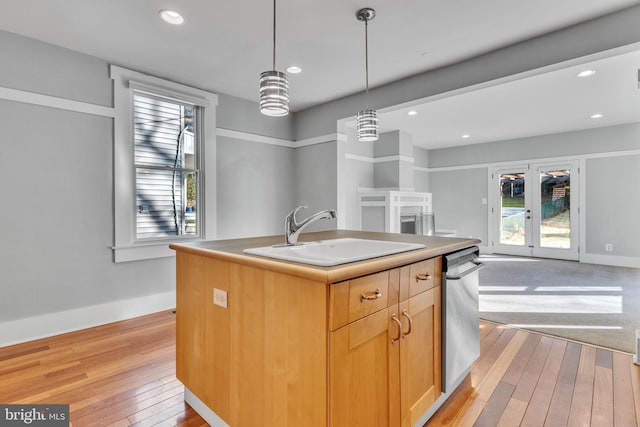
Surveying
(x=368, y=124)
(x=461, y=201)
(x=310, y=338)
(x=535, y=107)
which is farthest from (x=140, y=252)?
(x=461, y=201)

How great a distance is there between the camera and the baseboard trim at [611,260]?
5.54 m

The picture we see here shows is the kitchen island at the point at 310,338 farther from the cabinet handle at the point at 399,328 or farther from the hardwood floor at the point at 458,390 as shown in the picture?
the hardwood floor at the point at 458,390

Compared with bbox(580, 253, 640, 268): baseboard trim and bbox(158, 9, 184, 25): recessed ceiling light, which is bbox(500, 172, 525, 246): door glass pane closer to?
bbox(580, 253, 640, 268): baseboard trim

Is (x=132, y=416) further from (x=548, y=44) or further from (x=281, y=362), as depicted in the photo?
(x=548, y=44)

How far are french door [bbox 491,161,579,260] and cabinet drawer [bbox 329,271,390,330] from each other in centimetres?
671

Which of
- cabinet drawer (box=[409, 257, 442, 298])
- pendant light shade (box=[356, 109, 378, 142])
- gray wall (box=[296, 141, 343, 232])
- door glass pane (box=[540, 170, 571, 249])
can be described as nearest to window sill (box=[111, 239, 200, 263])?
gray wall (box=[296, 141, 343, 232])

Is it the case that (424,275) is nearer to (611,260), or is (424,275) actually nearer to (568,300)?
(568,300)

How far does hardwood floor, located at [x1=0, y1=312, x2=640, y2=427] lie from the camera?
1720 millimetres

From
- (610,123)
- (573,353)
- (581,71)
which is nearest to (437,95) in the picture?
(581,71)

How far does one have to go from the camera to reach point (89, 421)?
168 centimetres

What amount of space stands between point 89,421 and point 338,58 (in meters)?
3.23

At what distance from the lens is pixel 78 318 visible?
2.95 m

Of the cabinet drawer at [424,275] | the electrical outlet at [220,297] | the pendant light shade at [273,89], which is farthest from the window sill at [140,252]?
the cabinet drawer at [424,275]

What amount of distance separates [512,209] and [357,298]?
23.2 feet
